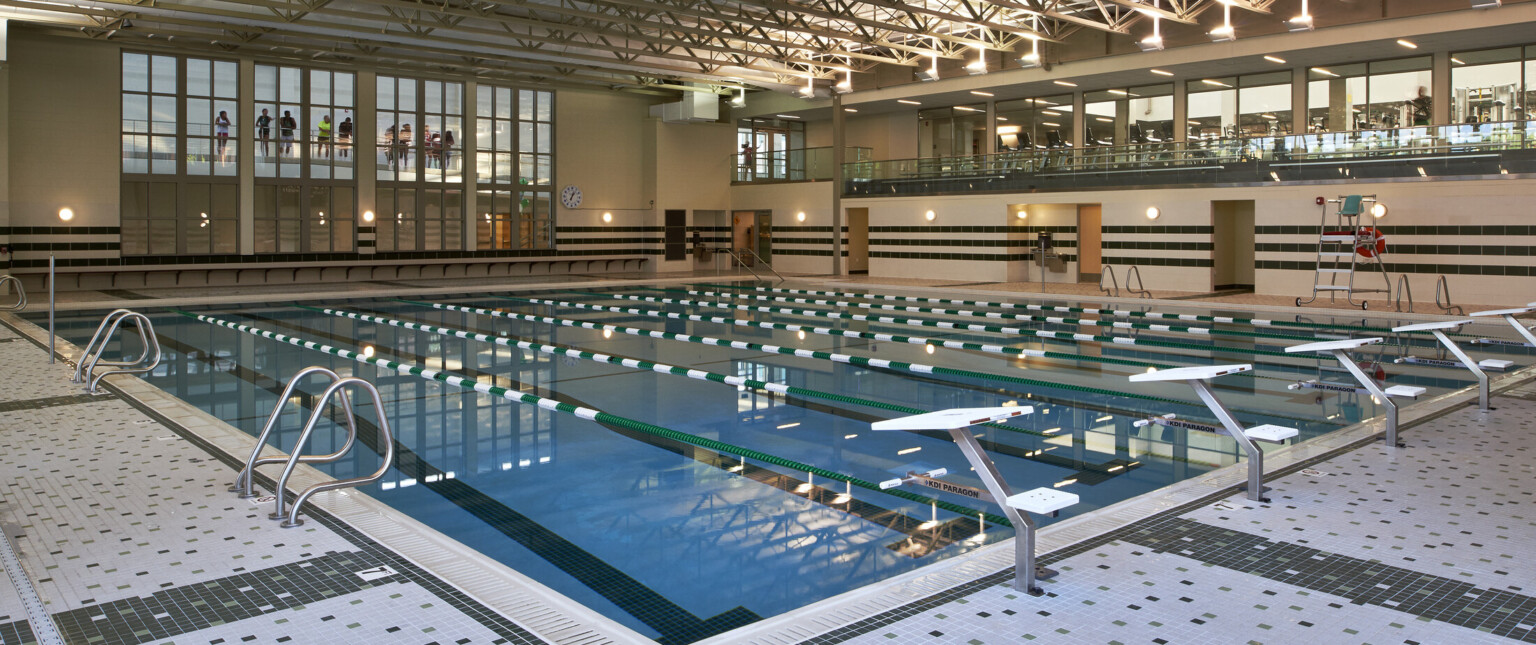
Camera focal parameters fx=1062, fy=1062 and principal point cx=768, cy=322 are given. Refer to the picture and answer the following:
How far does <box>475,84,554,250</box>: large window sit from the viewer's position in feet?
78.2

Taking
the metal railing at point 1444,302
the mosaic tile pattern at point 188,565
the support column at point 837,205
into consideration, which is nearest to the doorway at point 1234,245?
the metal railing at point 1444,302

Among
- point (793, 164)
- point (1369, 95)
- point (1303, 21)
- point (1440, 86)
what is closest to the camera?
point (1303, 21)

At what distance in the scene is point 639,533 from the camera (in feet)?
15.5

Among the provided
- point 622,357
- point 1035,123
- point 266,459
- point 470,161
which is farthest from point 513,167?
point 266,459

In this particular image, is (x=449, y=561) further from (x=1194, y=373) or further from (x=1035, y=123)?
(x=1035, y=123)

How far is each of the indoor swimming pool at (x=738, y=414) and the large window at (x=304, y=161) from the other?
246 inches

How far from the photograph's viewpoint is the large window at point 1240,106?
19.0m

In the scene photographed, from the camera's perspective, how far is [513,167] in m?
24.2

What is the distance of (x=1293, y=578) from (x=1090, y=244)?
63.8ft

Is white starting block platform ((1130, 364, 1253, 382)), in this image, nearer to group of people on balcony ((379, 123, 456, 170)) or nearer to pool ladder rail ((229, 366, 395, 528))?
pool ladder rail ((229, 366, 395, 528))

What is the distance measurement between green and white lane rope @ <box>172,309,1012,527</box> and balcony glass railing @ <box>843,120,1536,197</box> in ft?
44.4

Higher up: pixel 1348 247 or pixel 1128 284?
pixel 1348 247

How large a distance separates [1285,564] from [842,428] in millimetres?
3400

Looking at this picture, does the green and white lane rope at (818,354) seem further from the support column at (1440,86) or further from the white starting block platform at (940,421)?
the support column at (1440,86)
